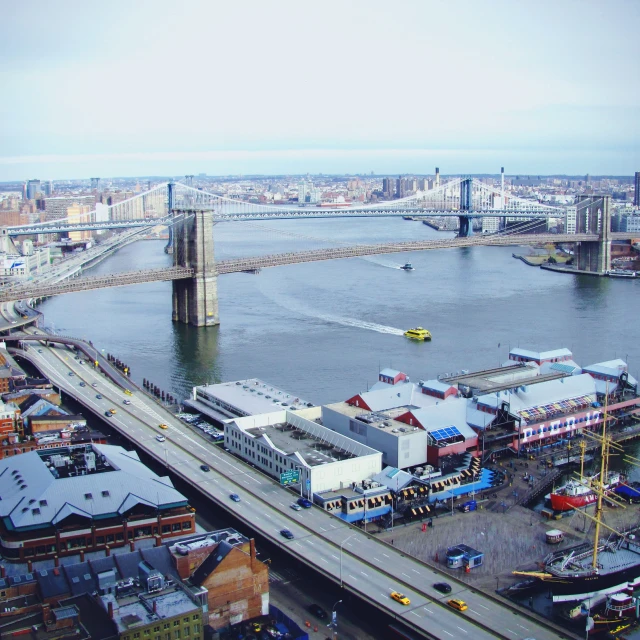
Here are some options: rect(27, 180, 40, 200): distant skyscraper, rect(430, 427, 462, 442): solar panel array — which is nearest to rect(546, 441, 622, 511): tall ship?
rect(430, 427, 462, 442): solar panel array

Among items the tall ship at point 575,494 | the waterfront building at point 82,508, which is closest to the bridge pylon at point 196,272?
the waterfront building at point 82,508

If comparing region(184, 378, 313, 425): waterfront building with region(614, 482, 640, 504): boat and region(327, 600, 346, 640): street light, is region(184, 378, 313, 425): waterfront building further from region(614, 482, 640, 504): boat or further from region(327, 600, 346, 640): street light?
region(327, 600, 346, 640): street light

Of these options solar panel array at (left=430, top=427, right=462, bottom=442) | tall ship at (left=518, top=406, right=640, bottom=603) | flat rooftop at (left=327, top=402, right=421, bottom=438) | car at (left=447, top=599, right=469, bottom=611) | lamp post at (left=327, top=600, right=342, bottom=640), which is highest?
flat rooftop at (left=327, top=402, right=421, bottom=438)

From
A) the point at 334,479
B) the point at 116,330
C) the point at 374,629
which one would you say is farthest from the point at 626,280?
the point at 374,629

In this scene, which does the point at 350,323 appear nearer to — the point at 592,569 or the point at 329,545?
the point at 329,545

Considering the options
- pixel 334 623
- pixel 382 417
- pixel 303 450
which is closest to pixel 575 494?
pixel 382 417

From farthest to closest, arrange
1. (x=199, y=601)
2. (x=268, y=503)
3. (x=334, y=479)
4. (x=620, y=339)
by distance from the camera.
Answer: (x=620, y=339), (x=334, y=479), (x=268, y=503), (x=199, y=601)

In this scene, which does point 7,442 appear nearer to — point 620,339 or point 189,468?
point 189,468
